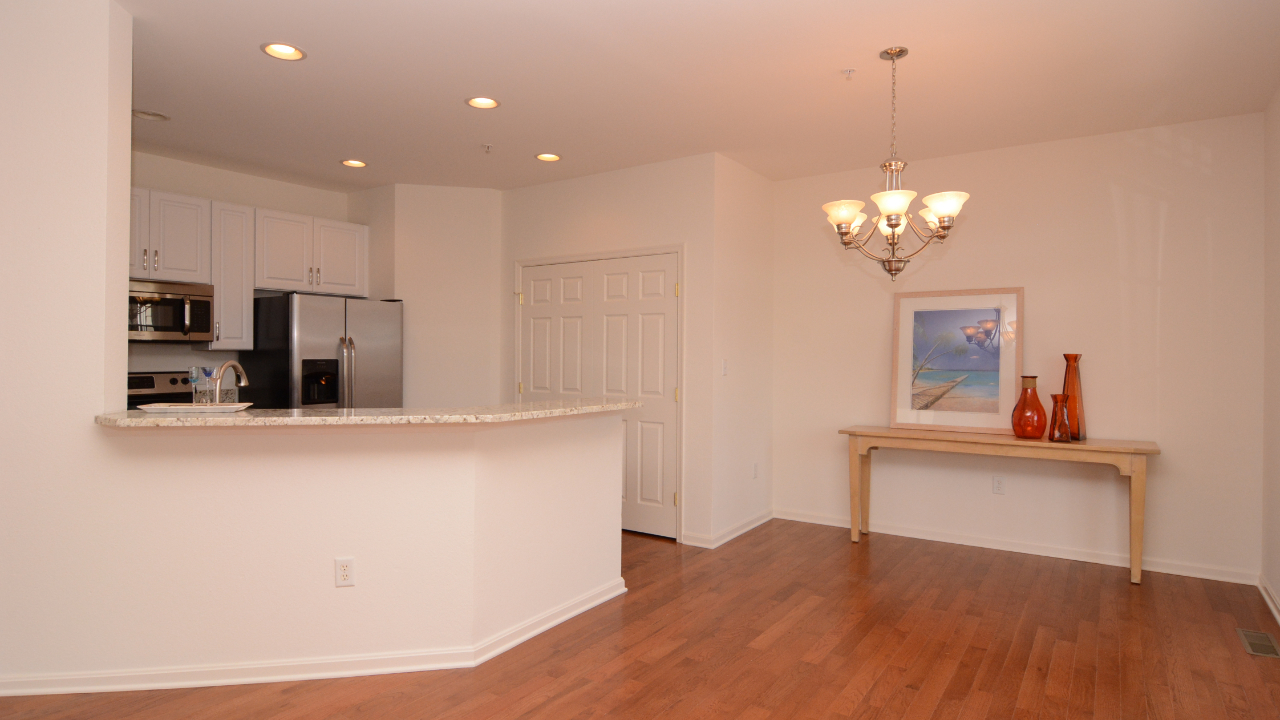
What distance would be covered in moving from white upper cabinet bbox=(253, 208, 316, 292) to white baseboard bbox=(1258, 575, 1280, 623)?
19.0ft

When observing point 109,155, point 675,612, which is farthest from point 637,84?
point 675,612

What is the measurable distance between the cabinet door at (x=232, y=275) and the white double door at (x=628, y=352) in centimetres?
191

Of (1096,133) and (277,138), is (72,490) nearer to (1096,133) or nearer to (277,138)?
(277,138)

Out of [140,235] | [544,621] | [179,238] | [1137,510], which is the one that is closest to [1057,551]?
[1137,510]

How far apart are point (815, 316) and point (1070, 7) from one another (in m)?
2.72

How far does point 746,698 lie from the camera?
101 inches

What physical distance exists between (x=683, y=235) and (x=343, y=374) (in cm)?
247

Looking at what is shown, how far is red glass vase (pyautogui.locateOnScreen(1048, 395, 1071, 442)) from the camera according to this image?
4047mm

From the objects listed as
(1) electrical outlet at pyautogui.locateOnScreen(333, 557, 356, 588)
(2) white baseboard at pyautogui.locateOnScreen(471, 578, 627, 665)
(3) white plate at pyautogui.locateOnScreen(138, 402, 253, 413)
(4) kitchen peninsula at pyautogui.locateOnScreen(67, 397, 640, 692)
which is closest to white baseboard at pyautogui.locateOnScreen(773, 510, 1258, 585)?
(2) white baseboard at pyautogui.locateOnScreen(471, 578, 627, 665)

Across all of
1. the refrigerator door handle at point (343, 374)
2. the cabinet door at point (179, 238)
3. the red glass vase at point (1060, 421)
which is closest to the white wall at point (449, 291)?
the refrigerator door handle at point (343, 374)

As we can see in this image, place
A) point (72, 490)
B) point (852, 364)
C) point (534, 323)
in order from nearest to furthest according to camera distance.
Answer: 1. point (72, 490)
2. point (852, 364)
3. point (534, 323)

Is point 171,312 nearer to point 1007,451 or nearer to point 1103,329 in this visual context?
point 1007,451

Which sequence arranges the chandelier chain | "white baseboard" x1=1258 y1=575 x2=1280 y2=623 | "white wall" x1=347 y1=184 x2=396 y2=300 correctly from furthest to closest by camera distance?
"white wall" x1=347 y1=184 x2=396 y2=300, "white baseboard" x1=1258 y1=575 x2=1280 y2=623, the chandelier chain

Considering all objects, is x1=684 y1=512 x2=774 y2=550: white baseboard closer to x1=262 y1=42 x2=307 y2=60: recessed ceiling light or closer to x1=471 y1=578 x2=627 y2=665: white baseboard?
x1=471 y1=578 x2=627 y2=665: white baseboard
